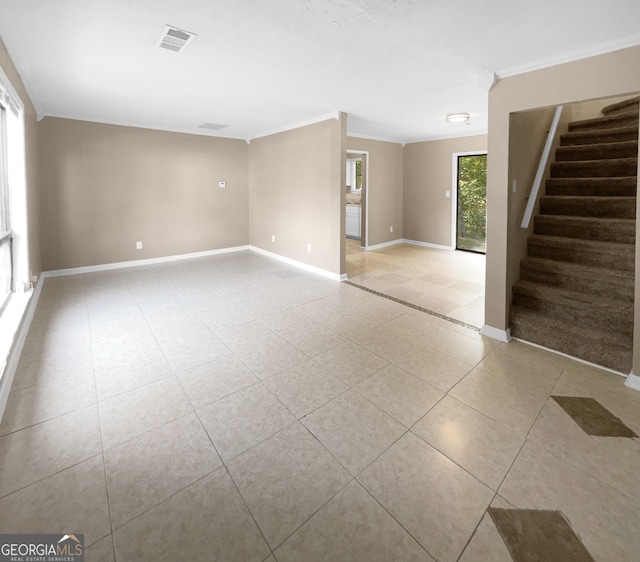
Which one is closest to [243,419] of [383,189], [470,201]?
[383,189]

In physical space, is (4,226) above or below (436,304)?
above

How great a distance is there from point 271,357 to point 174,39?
2536 millimetres

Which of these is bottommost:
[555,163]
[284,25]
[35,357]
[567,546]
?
[567,546]

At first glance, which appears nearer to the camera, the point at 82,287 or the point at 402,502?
the point at 402,502

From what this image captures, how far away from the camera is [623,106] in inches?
168

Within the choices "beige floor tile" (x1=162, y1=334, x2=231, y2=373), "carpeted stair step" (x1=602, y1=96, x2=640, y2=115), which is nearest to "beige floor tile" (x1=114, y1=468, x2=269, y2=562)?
"beige floor tile" (x1=162, y1=334, x2=231, y2=373)

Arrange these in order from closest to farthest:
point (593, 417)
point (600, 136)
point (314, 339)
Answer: point (593, 417), point (314, 339), point (600, 136)

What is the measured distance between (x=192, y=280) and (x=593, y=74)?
493 centimetres

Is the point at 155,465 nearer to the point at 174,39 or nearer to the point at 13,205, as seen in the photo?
the point at 174,39

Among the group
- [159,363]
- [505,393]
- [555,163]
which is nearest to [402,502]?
[505,393]

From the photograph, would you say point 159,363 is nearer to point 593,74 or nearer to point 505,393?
point 505,393

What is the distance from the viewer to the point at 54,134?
497 centimetres

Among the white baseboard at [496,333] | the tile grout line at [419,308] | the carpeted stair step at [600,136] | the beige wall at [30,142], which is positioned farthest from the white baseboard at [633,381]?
the beige wall at [30,142]

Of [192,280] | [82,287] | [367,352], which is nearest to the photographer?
[367,352]
